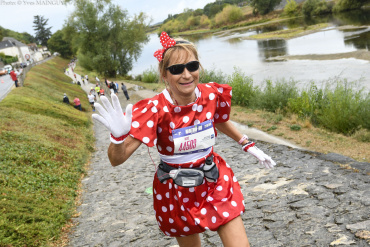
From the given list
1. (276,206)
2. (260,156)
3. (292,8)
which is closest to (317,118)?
(276,206)

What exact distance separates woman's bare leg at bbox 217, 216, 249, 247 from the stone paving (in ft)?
2.87

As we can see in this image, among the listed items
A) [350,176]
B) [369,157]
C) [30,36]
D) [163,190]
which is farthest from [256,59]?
[30,36]

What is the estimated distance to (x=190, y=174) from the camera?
2629 millimetres

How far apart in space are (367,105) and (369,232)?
9.66 m

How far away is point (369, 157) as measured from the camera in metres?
8.49

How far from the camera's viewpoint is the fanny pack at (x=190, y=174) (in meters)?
2.62

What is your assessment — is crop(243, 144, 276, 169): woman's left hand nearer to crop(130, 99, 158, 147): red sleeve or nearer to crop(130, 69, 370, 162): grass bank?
crop(130, 99, 158, 147): red sleeve

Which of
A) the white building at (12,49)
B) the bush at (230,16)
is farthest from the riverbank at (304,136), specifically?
the bush at (230,16)

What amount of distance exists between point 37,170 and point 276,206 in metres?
6.75

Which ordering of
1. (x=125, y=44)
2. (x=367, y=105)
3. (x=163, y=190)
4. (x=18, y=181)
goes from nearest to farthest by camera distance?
(x=163, y=190)
(x=18, y=181)
(x=367, y=105)
(x=125, y=44)

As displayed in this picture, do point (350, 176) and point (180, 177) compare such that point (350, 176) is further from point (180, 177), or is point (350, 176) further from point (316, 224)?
point (180, 177)

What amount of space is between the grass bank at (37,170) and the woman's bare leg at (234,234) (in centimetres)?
395

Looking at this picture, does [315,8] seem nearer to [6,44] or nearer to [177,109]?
[6,44]

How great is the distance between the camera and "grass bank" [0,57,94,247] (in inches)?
226
